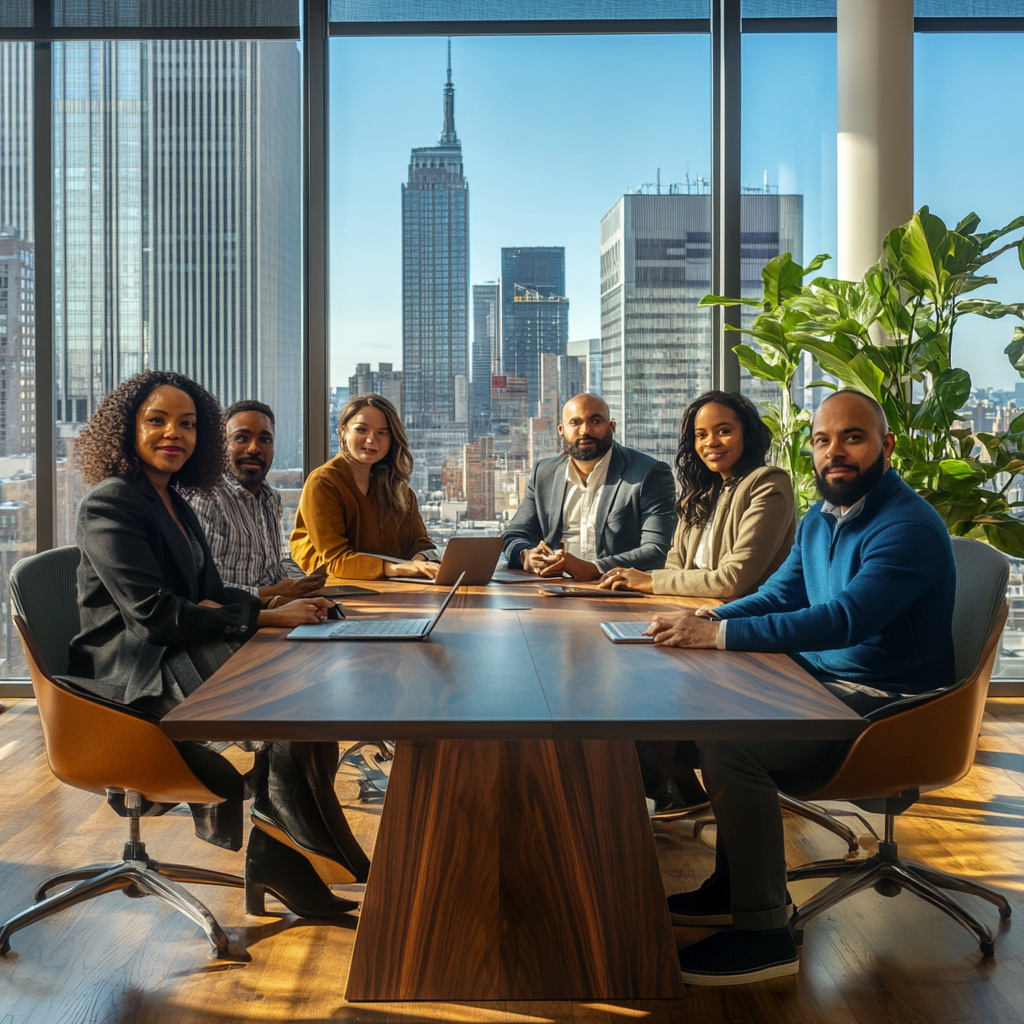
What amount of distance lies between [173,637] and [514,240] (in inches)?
113

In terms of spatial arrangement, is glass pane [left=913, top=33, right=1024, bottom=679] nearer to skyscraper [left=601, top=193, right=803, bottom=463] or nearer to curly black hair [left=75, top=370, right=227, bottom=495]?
skyscraper [left=601, top=193, right=803, bottom=463]

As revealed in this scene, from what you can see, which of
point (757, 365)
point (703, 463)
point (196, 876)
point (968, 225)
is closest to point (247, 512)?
point (196, 876)

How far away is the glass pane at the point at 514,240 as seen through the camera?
14.3 feet

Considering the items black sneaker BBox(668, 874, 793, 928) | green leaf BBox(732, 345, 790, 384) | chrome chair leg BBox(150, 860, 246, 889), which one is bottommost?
black sneaker BBox(668, 874, 793, 928)

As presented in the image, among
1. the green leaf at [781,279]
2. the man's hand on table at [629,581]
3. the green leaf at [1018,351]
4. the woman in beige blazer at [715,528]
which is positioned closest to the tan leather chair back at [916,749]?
the woman in beige blazer at [715,528]

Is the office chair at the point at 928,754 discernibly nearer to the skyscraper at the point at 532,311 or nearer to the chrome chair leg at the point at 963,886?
the chrome chair leg at the point at 963,886

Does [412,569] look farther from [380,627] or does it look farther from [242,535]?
[380,627]

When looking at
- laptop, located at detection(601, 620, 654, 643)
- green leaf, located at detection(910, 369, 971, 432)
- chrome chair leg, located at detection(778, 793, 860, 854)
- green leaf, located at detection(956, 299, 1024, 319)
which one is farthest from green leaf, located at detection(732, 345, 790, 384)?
laptop, located at detection(601, 620, 654, 643)

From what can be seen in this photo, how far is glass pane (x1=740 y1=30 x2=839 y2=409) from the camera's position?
4309mm

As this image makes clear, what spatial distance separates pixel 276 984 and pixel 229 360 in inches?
118

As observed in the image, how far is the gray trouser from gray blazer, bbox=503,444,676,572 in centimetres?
151

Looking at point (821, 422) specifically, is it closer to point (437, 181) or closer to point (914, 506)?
point (914, 506)

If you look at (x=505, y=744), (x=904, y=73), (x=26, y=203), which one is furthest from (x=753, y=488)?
(x=26, y=203)

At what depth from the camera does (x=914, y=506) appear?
217cm
